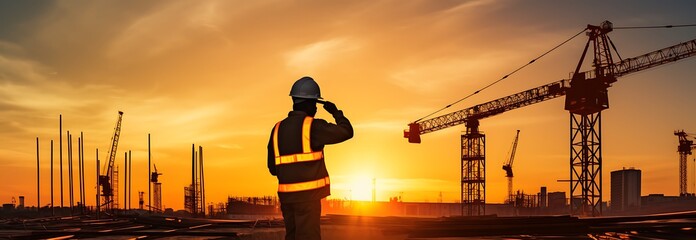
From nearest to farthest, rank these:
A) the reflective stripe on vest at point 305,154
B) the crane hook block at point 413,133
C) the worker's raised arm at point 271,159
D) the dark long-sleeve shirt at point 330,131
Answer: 1. the dark long-sleeve shirt at point 330,131
2. the reflective stripe on vest at point 305,154
3. the worker's raised arm at point 271,159
4. the crane hook block at point 413,133

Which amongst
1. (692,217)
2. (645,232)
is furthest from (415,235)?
(692,217)

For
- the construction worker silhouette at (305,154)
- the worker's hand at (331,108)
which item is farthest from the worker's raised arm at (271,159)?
the worker's hand at (331,108)

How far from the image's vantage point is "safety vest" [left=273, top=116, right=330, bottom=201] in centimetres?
716

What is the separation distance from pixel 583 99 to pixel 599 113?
6.81ft

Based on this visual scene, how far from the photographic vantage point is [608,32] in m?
80.4

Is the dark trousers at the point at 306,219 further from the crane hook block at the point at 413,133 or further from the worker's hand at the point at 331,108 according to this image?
the crane hook block at the point at 413,133

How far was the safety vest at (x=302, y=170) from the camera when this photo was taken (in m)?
7.16

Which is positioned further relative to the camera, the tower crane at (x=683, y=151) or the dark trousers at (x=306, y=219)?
the tower crane at (x=683, y=151)

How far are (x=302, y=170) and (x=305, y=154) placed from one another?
16 centimetres

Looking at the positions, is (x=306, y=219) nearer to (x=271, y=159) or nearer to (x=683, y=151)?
(x=271, y=159)

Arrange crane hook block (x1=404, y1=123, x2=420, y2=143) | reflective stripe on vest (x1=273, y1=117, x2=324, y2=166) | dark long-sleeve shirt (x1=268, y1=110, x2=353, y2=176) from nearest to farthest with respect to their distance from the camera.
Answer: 1. dark long-sleeve shirt (x1=268, y1=110, x2=353, y2=176)
2. reflective stripe on vest (x1=273, y1=117, x2=324, y2=166)
3. crane hook block (x1=404, y1=123, x2=420, y2=143)

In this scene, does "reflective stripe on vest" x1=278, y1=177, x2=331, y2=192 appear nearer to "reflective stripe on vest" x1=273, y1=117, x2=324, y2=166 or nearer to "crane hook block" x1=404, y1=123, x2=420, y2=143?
"reflective stripe on vest" x1=273, y1=117, x2=324, y2=166

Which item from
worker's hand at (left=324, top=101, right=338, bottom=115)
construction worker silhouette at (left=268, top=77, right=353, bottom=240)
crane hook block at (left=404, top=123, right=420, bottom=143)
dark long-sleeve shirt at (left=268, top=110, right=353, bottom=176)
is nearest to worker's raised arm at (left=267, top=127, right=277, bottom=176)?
construction worker silhouette at (left=268, top=77, right=353, bottom=240)

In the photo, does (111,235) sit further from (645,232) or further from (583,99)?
(583,99)
